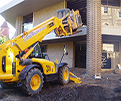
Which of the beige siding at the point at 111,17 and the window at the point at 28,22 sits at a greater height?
the window at the point at 28,22

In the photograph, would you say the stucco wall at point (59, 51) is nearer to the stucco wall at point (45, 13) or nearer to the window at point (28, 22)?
the stucco wall at point (45, 13)

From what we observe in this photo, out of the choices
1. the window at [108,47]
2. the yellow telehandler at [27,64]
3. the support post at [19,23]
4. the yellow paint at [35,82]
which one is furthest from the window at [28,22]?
the yellow paint at [35,82]

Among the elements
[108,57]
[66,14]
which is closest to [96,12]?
[66,14]

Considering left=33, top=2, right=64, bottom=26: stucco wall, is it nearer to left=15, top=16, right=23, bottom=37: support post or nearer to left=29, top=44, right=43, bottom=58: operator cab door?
left=15, top=16, right=23, bottom=37: support post

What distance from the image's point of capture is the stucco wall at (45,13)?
15400 mm

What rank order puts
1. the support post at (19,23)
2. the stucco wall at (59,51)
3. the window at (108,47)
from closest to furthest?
the window at (108,47) → the stucco wall at (59,51) → the support post at (19,23)

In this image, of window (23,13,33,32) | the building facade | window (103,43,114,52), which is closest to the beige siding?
the building facade

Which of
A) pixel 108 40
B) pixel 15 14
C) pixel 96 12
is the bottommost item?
pixel 108 40

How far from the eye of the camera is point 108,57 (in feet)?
47.2

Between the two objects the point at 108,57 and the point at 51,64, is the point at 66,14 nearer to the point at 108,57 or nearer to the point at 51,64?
the point at 51,64

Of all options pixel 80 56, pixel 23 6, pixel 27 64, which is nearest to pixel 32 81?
pixel 27 64

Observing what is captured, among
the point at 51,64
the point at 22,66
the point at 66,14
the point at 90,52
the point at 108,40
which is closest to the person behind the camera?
the point at 22,66

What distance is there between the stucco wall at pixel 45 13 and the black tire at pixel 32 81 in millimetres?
11163

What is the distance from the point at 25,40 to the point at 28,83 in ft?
5.93
